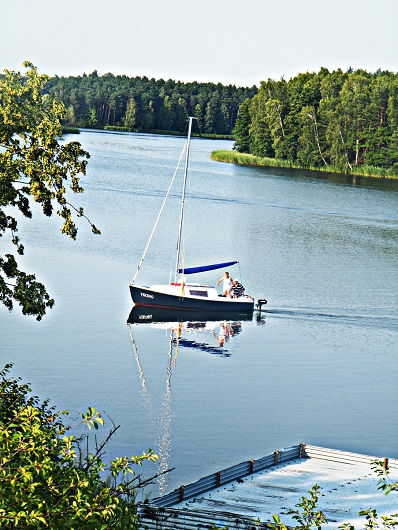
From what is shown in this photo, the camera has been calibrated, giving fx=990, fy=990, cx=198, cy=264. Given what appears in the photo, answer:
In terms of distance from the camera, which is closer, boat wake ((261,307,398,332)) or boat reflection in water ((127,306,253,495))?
boat reflection in water ((127,306,253,495))

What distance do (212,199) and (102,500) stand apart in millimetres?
79965

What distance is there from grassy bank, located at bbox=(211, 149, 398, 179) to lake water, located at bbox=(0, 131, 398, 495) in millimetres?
54880

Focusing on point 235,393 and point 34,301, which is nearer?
point 34,301

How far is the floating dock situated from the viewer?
56.3 feet

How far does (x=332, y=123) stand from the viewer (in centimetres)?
13200

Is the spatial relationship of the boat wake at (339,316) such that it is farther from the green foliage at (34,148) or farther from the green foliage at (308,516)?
the green foliage at (308,516)

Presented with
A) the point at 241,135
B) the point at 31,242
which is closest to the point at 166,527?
the point at 31,242

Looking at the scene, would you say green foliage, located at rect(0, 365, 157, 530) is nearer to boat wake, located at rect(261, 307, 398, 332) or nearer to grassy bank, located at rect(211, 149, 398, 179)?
boat wake, located at rect(261, 307, 398, 332)

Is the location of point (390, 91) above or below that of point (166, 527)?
above

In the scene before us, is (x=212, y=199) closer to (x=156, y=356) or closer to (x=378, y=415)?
(x=156, y=356)

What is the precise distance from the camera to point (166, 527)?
55.0ft

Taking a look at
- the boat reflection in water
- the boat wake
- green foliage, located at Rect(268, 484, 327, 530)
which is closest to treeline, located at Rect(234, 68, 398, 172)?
the boat wake

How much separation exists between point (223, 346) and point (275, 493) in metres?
18.4

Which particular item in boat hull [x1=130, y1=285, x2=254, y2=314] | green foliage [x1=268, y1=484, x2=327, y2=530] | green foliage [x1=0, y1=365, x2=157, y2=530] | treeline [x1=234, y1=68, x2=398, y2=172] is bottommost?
boat hull [x1=130, y1=285, x2=254, y2=314]
